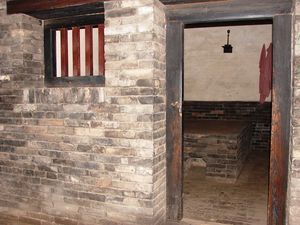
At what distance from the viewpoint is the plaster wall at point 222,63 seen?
8297 millimetres

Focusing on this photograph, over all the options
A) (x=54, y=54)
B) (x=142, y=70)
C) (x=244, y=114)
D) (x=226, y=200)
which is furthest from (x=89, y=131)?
(x=244, y=114)

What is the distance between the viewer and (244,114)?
328 inches

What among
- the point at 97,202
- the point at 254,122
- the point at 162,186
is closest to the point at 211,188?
the point at 162,186

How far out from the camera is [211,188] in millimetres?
4855

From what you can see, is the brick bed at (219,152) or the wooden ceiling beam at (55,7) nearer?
the wooden ceiling beam at (55,7)

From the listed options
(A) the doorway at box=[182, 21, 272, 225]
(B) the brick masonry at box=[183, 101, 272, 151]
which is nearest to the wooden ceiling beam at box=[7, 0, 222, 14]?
(A) the doorway at box=[182, 21, 272, 225]

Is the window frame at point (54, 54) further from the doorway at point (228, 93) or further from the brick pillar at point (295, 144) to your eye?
the doorway at point (228, 93)

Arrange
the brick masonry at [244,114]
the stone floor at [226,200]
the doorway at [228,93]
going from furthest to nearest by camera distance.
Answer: the brick masonry at [244,114]
the doorway at [228,93]
the stone floor at [226,200]

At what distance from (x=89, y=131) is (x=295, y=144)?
197cm

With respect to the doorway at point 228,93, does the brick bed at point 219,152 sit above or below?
below

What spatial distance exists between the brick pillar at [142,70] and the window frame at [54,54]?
374mm

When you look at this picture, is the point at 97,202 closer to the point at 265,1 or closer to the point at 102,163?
the point at 102,163

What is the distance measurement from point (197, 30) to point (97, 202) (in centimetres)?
687

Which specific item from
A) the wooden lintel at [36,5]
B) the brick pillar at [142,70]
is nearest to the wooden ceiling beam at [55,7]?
the wooden lintel at [36,5]
